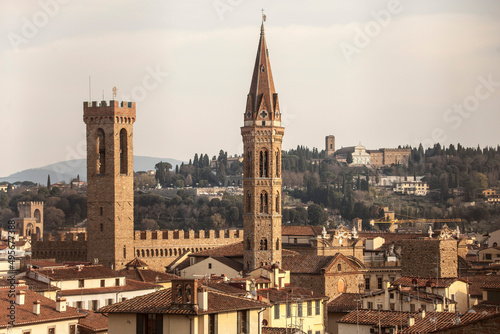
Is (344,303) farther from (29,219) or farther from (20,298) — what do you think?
(29,219)

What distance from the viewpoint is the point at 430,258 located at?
146ft

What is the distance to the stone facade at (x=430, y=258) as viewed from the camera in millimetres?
43750

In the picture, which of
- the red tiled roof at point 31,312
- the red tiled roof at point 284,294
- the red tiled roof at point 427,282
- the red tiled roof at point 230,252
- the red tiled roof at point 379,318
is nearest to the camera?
the red tiled roof at point 31,312

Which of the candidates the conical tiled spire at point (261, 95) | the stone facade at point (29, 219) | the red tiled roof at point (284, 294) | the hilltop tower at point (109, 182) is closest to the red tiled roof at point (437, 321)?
the red tiled roof at point (284, 294)

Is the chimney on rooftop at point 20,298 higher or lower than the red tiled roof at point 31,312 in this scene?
higher

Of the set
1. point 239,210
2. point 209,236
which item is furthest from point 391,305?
point 239,210

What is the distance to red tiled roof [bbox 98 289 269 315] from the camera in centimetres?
1889

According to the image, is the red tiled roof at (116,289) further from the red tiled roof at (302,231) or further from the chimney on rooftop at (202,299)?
the red tiled roof at (302,231)

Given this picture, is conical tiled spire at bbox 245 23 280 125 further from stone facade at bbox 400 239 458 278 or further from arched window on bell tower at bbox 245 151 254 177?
stone facade at bbox 400 239 458 278

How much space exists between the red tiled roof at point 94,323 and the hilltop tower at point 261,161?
59.4 feet

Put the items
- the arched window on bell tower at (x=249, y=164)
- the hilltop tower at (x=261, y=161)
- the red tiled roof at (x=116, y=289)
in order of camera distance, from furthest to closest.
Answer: the arched window on bell tower at (x=249, y=164) → the hilltop tower at (x=261, y=161) → the red tiled roof at (x=116, y=289)

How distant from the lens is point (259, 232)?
4703cm

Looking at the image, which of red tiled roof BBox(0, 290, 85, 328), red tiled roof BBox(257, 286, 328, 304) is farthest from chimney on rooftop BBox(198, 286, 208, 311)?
red tiled roof BBox(257, 286, 328, 304)

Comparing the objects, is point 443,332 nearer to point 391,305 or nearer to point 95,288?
point 391,305
